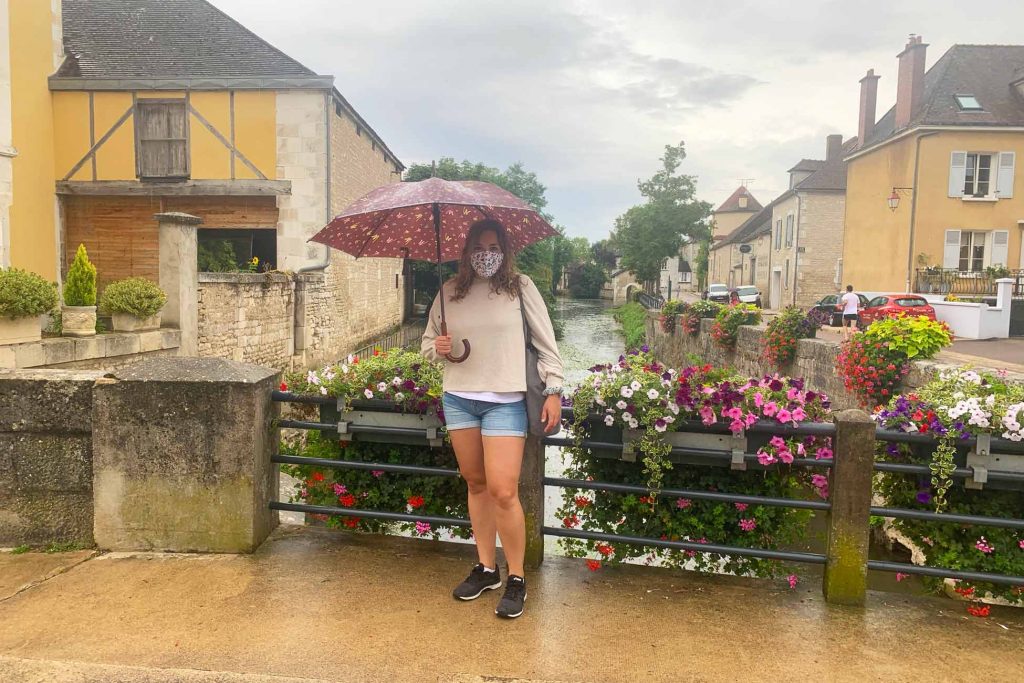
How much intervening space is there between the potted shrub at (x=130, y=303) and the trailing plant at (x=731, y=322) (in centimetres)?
1262

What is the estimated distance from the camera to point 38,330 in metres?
9.15

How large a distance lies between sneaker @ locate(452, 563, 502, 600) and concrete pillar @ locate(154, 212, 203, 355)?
31.6 ft

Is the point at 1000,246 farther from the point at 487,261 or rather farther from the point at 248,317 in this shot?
the point at 487,261

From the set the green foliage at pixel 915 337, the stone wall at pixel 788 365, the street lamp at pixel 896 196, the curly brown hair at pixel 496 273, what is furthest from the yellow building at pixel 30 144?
the street lamp at pixel 896 196

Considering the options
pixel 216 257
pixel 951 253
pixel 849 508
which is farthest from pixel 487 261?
pixel 951 253

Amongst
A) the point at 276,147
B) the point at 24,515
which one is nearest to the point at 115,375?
the point at 24,515

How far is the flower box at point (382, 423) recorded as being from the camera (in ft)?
11.7

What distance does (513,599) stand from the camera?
10.1 feet

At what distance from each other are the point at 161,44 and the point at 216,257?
5.94 metres

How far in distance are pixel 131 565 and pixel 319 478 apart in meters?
0.94

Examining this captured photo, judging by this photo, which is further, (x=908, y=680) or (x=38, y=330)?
(x=38, y=330)

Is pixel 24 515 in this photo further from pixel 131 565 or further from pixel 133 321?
pixel 133 321

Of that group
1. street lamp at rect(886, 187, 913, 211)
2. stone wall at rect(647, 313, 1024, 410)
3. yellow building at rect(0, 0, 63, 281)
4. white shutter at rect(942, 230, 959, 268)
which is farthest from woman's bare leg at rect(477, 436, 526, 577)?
white shutter at rect(942, 230, 959, 268)

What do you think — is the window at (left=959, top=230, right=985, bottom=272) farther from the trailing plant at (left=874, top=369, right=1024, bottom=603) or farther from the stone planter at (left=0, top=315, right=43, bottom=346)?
the stone planter at (left=0, top=315, right=43, bottom=346)
